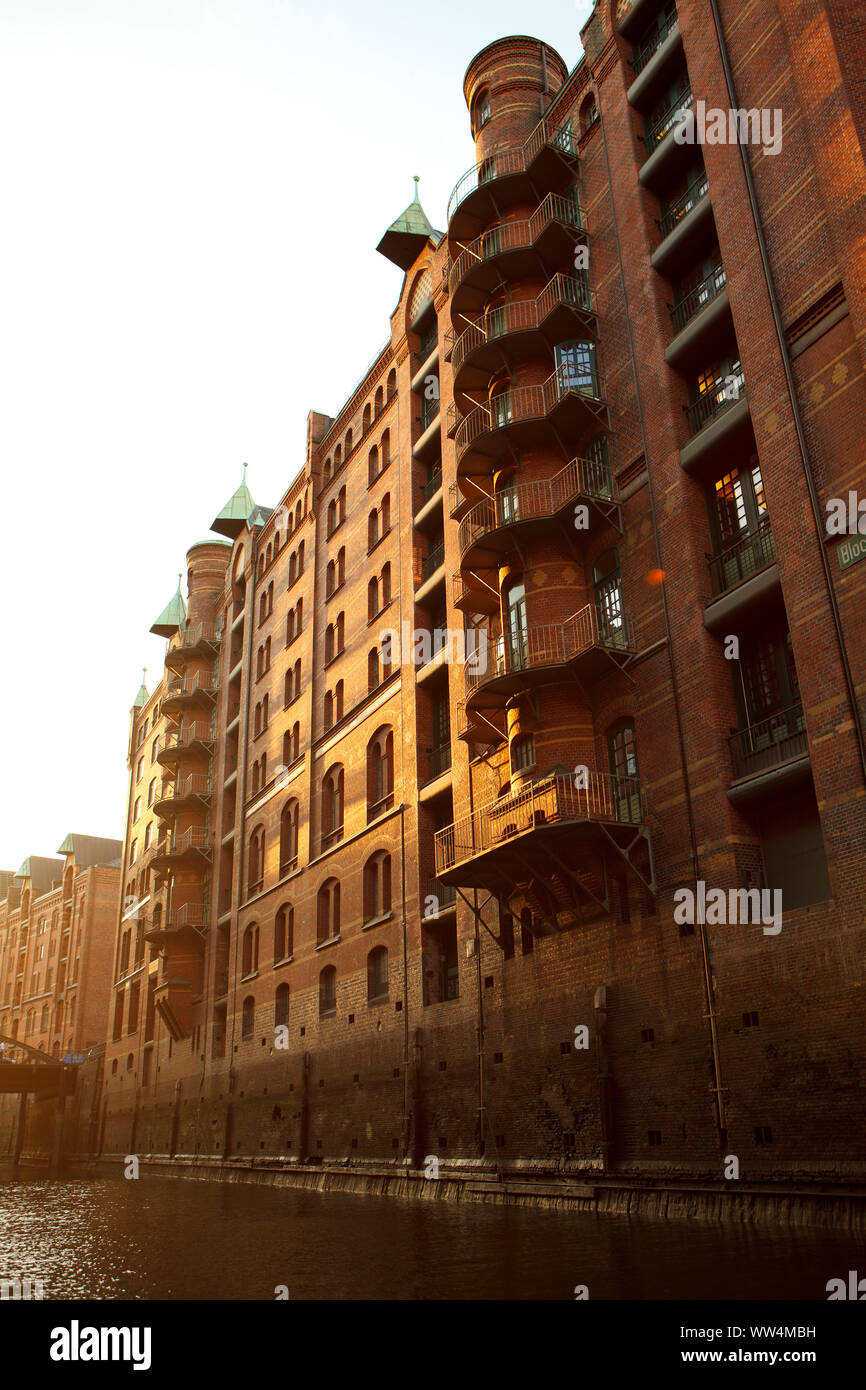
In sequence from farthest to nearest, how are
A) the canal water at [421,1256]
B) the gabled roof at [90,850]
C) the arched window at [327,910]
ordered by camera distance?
1. the gabled roof at [90,850]
2. the arched window at [327,910]
3. the canal water at [421,1256]

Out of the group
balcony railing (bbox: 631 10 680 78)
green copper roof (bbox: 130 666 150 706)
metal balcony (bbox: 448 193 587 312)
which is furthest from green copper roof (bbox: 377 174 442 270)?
green copper roof (bbox: 130 666 150 706)

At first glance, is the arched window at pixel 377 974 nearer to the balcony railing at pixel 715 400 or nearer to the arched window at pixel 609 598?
the arched window at pixel 609 598

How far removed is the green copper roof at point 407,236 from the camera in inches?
1229

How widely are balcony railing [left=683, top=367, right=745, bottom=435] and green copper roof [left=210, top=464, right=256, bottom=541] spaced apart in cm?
3112

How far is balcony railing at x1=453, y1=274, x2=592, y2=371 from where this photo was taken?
71.2 feet

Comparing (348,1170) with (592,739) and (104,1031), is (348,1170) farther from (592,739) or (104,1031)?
(104,1031)

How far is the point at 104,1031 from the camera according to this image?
60.9 meters

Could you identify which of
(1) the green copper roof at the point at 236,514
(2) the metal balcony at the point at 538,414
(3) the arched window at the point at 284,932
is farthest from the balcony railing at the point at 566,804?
(1) the green copper roof at the point at 236,514

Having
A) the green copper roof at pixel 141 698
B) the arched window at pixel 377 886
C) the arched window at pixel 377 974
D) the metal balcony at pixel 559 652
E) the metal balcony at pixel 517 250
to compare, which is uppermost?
the green copper roof at pixel 141 698

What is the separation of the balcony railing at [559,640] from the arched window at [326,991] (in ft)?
42.0

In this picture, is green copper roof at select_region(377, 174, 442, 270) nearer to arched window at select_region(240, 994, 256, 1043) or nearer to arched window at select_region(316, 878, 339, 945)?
arched window at select_region(316, 878, 339, 945)

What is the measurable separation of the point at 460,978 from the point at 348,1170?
19.9ft

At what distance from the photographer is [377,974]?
2683 centimetres

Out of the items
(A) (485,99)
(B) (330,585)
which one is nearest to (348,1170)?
(B) (330,585)
